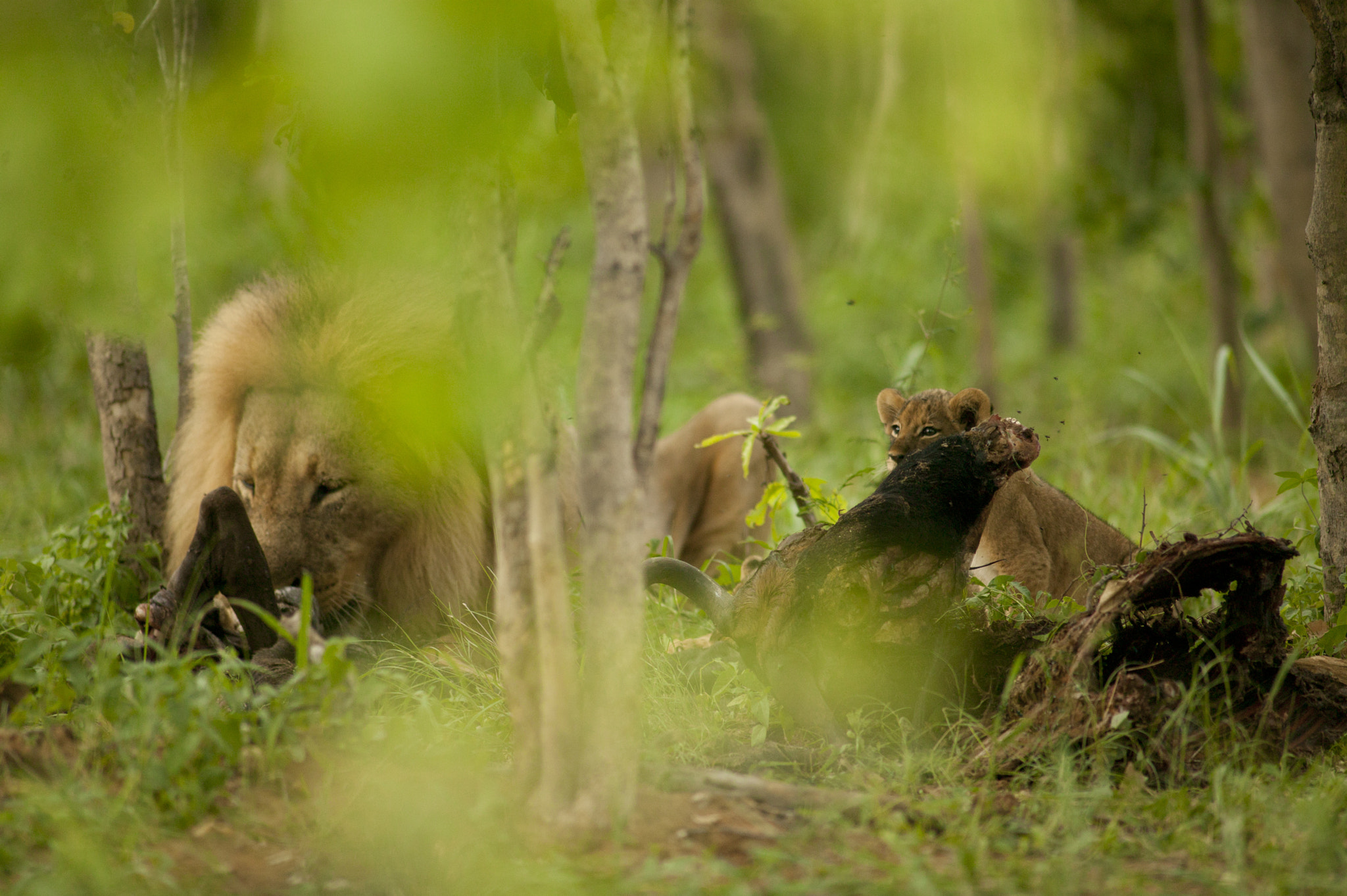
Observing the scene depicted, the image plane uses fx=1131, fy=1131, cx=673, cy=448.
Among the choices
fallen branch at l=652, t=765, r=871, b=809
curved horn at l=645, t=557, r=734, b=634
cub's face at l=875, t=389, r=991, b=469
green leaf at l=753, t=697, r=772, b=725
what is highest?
cub's face at l=875, t=389, r=991, b=469

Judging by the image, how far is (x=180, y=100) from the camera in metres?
3.62

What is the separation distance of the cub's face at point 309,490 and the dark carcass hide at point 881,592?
120cm

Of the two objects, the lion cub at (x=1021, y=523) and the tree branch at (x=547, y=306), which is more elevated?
the tree branch at (x=547, y=306)

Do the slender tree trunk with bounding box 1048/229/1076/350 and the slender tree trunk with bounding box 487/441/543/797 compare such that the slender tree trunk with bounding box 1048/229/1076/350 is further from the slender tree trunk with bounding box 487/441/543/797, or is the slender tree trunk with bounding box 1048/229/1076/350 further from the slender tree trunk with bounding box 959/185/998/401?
the slender tree trunk with bounding box 487/441/543/797

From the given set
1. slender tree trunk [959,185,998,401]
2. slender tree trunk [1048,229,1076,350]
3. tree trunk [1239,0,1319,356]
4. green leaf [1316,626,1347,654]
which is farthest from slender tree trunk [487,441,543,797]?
slender tree trunk [1048,229,1076,350]

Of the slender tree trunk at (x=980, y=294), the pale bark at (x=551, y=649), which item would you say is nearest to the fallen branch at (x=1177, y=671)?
the pale bark at (x=551, y=649)

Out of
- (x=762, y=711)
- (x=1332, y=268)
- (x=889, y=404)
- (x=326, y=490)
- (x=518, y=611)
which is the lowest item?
(x=762, y=711)

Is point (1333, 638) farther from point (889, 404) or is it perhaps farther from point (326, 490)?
point (326, 490)

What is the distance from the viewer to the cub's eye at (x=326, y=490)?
11.3 feet

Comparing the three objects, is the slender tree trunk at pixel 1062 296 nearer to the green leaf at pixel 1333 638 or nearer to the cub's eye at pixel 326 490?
the green leaf at pixel 1333 638

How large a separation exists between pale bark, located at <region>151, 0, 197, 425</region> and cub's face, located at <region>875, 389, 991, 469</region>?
2155 millimetres

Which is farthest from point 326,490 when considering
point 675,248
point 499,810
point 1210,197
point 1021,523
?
point 1210,197

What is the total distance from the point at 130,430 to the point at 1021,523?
122 inches

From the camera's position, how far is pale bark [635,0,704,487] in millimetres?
2363
